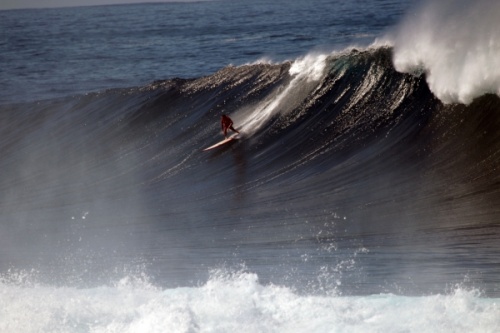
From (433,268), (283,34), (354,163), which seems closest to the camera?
(433,268)

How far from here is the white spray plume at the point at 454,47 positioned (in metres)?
15.3

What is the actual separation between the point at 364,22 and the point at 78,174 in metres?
→ 31.6

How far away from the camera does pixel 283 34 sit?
143 feet

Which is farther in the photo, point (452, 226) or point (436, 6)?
point (436, 6)

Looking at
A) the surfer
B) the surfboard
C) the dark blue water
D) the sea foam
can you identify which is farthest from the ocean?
the dark blue water

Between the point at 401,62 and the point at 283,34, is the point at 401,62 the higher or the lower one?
the lower one

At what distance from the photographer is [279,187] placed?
13867 millimetres

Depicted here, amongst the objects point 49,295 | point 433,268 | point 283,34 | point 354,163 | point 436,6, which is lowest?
point 433,268

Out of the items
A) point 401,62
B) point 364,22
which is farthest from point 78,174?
point 364,22

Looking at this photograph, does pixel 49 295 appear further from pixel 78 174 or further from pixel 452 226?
pixel 78 174

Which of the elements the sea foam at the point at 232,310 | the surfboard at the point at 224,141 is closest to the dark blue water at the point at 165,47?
the surfboard at the point at 224,141

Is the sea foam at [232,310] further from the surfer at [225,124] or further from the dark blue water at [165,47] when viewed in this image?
the dark blue water at [165,47]

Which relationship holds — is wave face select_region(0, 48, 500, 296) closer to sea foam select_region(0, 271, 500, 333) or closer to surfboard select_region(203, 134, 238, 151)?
surfboard select_region(203, 134, 238, 151)

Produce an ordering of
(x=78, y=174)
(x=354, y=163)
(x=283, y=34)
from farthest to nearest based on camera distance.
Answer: (x=283, y=34)
(x=78, y=174)
(x=354, y=163)
